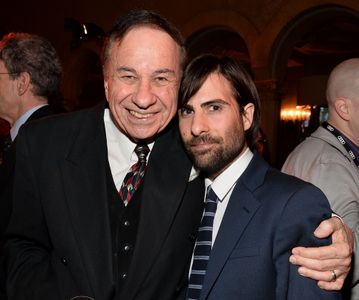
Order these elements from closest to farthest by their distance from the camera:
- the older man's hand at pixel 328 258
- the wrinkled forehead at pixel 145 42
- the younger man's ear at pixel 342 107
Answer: the older man's hand at pixel 328 258, the wrinkled forehead at pixel 145 42, the younger man's ear at pixel 342 107

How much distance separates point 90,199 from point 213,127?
565 millimetres

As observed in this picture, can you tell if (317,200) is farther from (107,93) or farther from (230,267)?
(107,93)

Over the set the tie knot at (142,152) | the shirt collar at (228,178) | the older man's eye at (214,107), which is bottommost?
the shirt collar at (228,178)

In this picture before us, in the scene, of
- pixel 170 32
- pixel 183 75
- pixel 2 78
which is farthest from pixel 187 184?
pixel 2 78

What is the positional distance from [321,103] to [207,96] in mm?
7641

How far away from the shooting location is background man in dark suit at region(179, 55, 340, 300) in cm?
143

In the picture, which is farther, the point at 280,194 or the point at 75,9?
the point at 75,9

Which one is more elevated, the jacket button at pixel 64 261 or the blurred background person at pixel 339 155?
the blurred background person at pixel 339 155

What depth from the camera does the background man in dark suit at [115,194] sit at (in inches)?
58.4

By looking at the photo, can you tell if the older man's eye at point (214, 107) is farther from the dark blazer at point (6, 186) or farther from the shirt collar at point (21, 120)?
the shirt collar at point (21, 120)

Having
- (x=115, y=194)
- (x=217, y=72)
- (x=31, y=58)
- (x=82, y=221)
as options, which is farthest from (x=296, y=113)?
(x=82, y=221)

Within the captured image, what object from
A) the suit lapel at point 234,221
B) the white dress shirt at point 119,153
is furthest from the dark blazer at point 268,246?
the white dress shirt at point 119,153

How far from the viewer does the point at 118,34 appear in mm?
1681

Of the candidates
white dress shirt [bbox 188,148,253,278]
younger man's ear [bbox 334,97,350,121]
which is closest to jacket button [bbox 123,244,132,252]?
white dress shirt [bbox 188,148,253,278]
